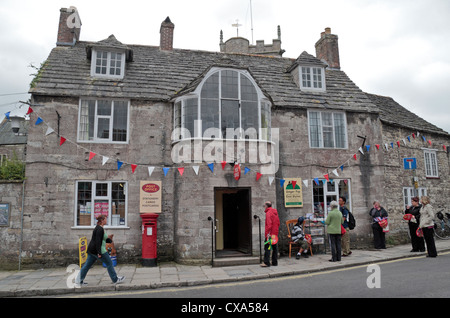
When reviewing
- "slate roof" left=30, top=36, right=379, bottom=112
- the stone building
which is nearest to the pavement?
the stone building

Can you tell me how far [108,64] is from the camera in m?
13.6

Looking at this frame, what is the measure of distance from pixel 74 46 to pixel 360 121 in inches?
Result: 538

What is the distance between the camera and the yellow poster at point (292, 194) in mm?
13312

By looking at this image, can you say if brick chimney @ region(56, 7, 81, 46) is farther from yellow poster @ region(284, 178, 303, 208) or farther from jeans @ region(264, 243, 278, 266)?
jeans @ region(264, 243, 278, 266)

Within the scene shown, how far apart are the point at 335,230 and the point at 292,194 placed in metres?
2.98

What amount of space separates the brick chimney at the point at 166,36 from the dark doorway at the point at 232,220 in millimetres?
8098

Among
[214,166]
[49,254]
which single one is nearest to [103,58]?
[214,166]

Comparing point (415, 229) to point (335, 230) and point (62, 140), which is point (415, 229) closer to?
point (335, 230)

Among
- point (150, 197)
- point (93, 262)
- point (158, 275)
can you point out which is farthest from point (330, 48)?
point (93, 262)

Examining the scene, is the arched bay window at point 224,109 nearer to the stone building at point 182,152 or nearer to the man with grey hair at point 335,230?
the stone building at point 182,152

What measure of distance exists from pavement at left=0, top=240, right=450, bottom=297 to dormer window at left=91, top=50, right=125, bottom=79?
7519 millimetres

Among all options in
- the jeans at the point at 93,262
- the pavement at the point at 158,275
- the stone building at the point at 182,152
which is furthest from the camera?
the stone building at the point at 182,152

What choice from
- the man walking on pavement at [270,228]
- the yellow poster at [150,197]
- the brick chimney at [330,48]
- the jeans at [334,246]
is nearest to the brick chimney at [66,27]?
the yellow poster at [150,197]
